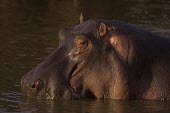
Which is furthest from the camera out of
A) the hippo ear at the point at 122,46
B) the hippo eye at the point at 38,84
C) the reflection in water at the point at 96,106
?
the hippo ear at the point at 122,46

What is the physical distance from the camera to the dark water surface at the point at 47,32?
8383mm

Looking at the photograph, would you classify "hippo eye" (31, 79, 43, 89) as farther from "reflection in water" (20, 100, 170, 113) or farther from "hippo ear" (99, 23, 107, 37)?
"hippo ear" (99, 23, 107, 37)

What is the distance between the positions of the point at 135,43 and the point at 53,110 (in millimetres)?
1426

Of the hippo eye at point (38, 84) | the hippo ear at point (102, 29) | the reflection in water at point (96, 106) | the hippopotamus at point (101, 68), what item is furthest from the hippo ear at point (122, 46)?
the hippo eye at point (38, 84)

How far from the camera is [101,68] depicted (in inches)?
335

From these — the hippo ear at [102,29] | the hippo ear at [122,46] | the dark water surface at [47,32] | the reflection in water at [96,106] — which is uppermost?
the hippo ear at [102,29]

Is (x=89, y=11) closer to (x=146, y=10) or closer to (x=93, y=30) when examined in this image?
(x=146, y=10)

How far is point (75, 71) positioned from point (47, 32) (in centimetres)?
697

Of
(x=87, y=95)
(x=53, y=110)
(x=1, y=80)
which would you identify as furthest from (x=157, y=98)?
(x=1, y=80)

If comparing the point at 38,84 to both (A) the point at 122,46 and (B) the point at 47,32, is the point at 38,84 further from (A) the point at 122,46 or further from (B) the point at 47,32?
(B) the point at 47,32

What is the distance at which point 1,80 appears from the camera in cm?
992

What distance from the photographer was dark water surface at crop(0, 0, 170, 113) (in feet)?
27.5

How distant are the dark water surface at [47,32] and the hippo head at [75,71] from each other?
0.13 meters

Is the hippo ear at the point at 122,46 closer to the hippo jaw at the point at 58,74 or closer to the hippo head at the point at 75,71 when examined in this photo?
the hippo head at the point at 75,71
